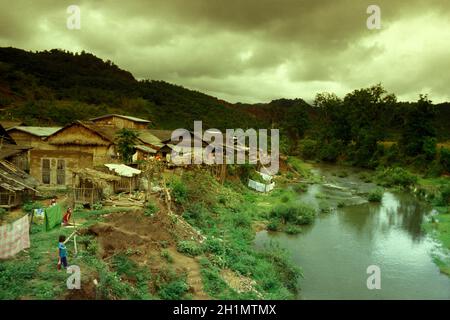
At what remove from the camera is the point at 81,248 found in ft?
48.8

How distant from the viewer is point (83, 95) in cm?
8225

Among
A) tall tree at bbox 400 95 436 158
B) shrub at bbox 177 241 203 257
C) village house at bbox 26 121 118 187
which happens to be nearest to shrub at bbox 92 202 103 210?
village house at bbox 26 121 118 187

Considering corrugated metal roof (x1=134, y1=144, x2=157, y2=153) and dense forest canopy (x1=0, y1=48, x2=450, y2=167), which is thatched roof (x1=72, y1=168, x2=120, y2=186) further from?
dense forest canopy (x1=0, y1=48, x2=450, y2=167)

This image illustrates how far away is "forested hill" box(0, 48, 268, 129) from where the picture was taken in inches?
2402

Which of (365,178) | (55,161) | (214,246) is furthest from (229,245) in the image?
(365,178)

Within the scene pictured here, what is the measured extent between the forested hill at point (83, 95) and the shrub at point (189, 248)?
39892 mm

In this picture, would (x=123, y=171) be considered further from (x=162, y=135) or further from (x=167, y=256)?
(x=162, y=135)

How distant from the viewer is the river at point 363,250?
17.5 meters

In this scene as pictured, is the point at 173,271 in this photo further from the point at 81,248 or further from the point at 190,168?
the point at 190,168

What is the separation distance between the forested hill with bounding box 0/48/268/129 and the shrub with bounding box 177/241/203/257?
39892 millimetres

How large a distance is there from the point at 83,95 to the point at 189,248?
237 feet

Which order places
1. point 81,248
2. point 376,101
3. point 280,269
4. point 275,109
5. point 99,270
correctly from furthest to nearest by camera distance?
point 275,109 < point 376,101 < point 280,269 < point 81,248 < point 99,270
